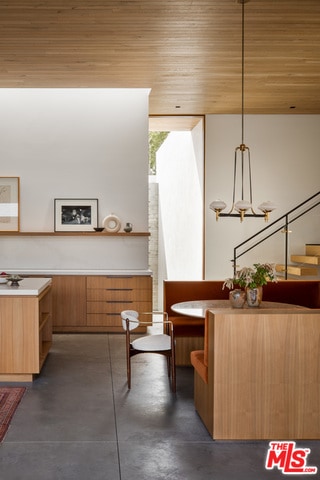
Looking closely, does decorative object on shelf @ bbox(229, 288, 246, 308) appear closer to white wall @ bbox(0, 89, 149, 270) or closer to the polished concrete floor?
the polished concrete floor

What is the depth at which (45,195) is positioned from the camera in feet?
26.3

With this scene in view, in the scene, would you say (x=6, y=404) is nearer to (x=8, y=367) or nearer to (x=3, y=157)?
(x=8, y=367)

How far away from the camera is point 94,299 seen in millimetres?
7594

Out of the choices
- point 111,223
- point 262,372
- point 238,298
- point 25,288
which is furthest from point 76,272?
point 262,372

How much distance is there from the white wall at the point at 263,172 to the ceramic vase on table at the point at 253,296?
408 cm

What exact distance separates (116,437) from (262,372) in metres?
1.15

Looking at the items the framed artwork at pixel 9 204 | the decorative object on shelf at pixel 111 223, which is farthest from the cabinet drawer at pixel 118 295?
the framed artwork at pixel 9 204

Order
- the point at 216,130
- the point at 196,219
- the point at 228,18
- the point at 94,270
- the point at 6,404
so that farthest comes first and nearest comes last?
the point at 196,219 < the point at 216,130 < the point at 94,270 < the point at 228,18 < the point at 6,404

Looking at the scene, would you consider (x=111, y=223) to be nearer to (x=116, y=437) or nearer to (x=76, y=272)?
(x=76, y=272)

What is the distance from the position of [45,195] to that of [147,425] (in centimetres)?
471

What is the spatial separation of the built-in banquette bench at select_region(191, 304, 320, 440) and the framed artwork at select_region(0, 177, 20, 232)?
497 cm

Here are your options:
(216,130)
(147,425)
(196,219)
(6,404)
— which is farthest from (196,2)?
(196,219)

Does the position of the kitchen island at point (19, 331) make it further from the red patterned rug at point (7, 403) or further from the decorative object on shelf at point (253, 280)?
the decorative object on shelf at point (253, 280)

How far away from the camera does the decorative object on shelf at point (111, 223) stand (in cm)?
793
